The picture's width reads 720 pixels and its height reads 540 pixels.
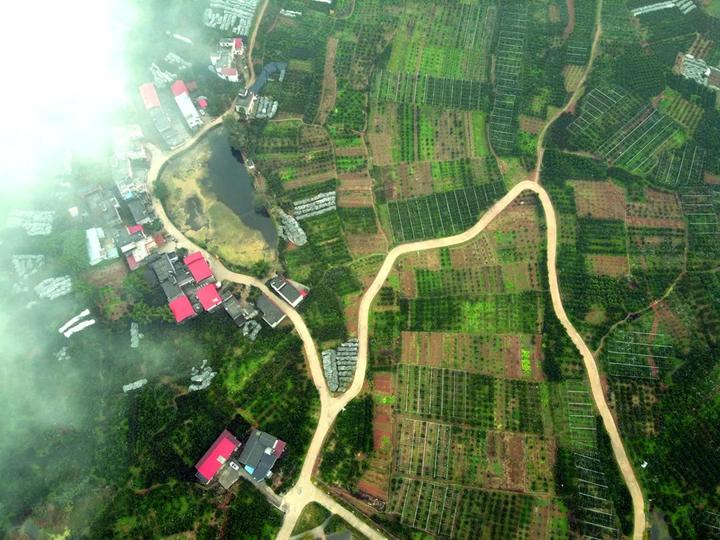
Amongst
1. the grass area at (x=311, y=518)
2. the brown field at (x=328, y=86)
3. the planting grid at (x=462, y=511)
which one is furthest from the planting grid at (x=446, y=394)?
the brown field at (x=328, y=86)

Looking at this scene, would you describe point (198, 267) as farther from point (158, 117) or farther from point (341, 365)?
point (158, 117)

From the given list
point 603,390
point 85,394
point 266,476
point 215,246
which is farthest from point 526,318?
point 85,394

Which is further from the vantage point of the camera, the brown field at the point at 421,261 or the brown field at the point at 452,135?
the brown field at the point at 452,135

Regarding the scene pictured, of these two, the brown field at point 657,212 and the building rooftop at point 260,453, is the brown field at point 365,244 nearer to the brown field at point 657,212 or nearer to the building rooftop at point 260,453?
the building rooftop at point 260,453

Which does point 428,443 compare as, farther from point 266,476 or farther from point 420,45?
point 420,45

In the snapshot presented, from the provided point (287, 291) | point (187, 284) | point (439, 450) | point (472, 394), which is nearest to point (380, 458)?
point (439, 450)
